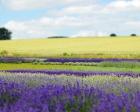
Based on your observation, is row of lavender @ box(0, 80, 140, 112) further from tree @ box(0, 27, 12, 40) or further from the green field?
tree @ box(0, 27, 12, 40)

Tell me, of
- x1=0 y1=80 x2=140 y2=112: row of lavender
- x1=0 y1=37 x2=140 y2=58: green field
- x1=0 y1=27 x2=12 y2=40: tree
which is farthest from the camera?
x1=0 y1=27 x2=12 y2=40: tree

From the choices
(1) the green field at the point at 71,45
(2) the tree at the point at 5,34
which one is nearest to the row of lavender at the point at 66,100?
(1) the green field at the point at 71,45

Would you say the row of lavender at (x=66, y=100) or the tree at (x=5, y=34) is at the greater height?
the tree at (x=5, y=34)

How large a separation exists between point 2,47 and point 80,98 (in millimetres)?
65690

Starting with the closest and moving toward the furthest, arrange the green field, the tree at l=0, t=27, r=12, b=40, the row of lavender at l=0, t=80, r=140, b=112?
the row of lavender at l=0, t=80, r=140, b=112
the green field
the tree at l=0, t=27, r=12, b=40

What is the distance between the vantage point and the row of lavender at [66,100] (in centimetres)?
602

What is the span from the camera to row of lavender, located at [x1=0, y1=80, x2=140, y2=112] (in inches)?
237

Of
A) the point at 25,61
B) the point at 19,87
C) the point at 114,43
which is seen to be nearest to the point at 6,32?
the point at 114,43

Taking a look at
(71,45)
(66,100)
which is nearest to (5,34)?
(71,45)

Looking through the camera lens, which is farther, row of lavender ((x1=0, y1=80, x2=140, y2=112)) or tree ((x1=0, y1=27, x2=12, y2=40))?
tree ((x1=0, y1=27, x2=12, y2=40))

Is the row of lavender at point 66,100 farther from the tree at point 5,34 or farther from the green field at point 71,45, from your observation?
the tree at point 5,34

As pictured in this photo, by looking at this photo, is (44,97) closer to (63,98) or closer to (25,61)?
(63,98)

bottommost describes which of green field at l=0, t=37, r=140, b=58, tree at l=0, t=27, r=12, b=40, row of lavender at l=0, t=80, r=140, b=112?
green field at l=0, t=37, r=140, b=58

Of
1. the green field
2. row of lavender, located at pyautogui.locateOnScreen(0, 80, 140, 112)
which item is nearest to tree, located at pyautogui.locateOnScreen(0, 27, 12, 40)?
the green field
